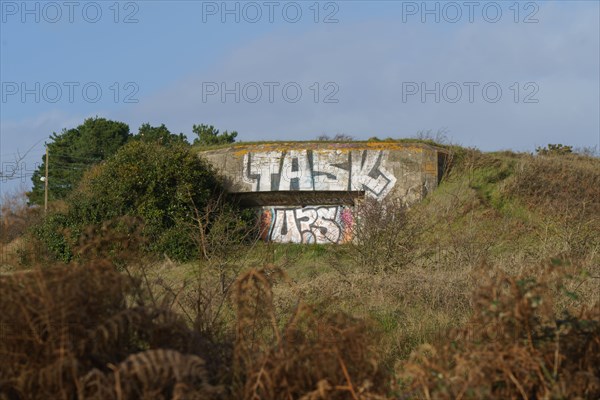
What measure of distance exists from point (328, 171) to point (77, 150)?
75.5 feet

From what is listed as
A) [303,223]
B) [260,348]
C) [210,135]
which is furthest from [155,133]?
[260,348]

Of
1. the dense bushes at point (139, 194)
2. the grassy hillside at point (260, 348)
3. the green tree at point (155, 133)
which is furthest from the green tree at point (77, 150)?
the grassy hillside at point (260, 348)

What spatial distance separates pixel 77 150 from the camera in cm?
4338

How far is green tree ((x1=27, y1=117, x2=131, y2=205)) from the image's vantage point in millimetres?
42000

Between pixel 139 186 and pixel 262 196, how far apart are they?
4025 mm

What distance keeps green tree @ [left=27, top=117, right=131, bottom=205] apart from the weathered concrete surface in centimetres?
1867

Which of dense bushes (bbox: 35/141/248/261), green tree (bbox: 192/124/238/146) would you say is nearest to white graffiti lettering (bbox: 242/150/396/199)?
dense bushes (bbox: 35/141/248/261)

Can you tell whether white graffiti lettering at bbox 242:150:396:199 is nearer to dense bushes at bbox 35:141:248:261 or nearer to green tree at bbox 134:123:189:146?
dense bushes at bbox 35:141:248:261

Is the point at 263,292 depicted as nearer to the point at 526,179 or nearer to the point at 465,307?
the point at 465,307

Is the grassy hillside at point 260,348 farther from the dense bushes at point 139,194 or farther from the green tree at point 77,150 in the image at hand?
the green tree at point 77,150

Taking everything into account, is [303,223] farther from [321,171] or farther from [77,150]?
[77,150]

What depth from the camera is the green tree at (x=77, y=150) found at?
138ft

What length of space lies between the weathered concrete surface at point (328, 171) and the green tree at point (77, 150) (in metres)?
18.7

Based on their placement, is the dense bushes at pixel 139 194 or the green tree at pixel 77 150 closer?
the dense bushes at pixel 139 194
